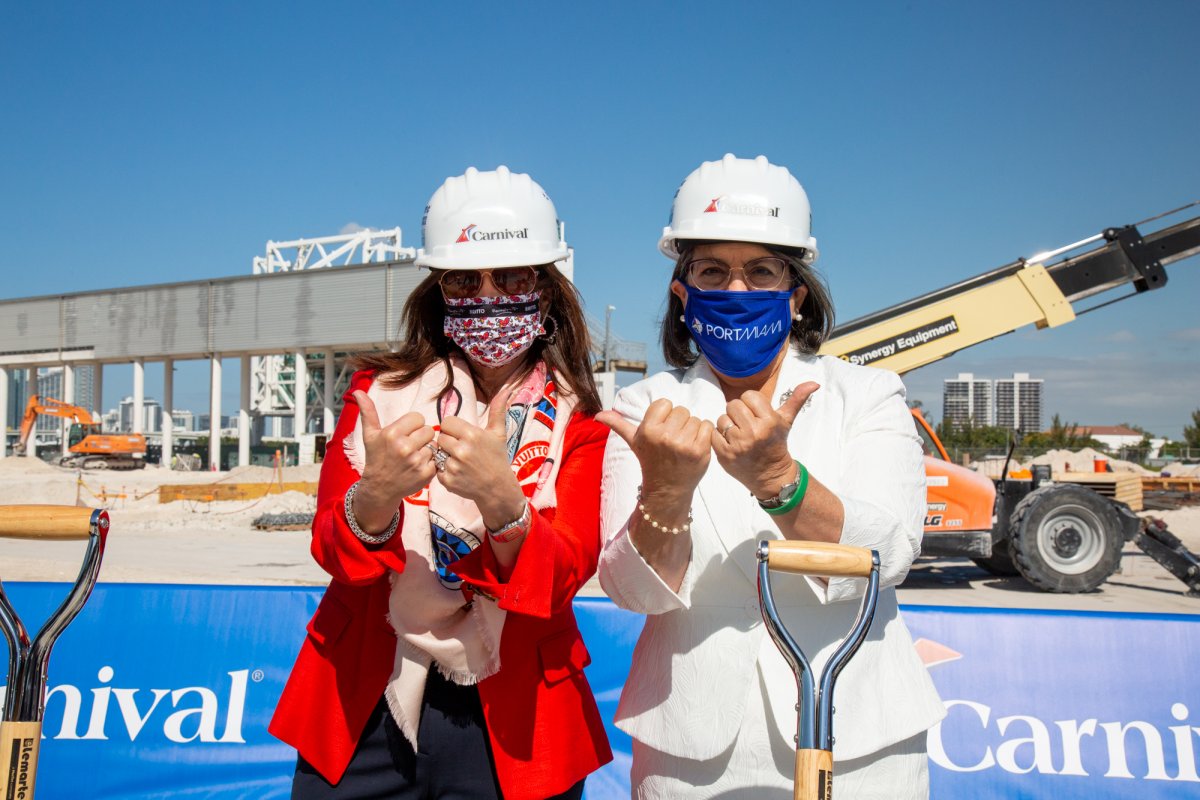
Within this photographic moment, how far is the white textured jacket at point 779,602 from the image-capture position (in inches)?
75.2

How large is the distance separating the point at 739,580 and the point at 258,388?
5623cm

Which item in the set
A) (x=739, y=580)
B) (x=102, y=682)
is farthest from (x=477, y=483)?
(x=102, y=682)

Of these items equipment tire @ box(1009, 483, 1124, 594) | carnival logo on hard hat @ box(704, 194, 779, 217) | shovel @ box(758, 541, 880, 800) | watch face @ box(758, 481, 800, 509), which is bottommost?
equipment tire @ box(1009, 483, 1124, 594)

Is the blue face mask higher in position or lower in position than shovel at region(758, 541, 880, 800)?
higher

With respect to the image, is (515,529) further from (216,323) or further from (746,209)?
(216,323)

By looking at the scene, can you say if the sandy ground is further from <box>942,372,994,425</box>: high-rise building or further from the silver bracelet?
<box>942,372,994,425</box>: high-rise building

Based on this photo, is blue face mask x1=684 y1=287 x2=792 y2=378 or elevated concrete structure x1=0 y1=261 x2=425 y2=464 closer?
blue face mask x1=684 y1=287 x2=792 y2=378

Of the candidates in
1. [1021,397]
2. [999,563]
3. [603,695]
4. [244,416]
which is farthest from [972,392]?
[603,695]

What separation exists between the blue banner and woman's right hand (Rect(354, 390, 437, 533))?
2554 millimetres

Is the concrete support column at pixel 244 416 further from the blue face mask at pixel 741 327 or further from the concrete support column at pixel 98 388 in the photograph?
the blue face mask at pixel 741 327

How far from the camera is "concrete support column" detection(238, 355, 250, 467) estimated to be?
140 feet

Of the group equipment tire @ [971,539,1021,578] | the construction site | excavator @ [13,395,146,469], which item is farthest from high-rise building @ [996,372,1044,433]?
equipment tire @ [971,539,1021,578]

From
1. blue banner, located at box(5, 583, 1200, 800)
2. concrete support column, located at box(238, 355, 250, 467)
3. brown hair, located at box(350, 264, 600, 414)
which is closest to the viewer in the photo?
brown hair, located at box(350, 264, 600, 414)

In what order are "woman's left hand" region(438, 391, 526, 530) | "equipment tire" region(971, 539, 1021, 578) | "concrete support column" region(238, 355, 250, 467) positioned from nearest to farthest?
"woman's left hand" region(438, 391, 526, 530) → "equipment tire" region(971, 539, 1021, 578) → "concrete support column" region(238, 355, 250, 467)
